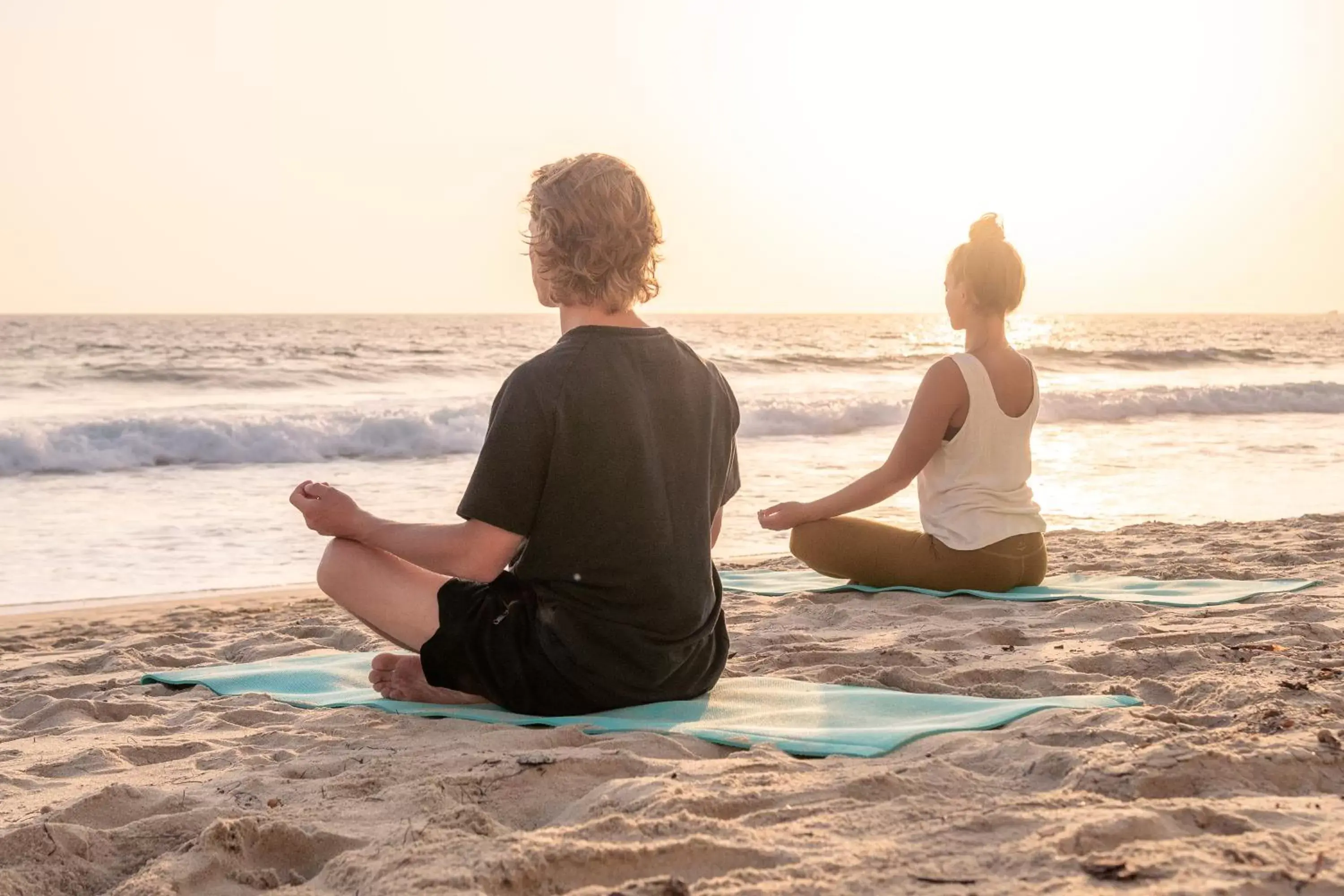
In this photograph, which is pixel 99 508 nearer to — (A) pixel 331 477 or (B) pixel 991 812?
(A) pixel 331 477

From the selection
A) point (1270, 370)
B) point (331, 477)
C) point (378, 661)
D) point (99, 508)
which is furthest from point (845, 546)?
point (1270, 370)

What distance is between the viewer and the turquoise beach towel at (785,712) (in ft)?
8.61

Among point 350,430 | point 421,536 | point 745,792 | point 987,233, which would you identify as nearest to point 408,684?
point 421,536

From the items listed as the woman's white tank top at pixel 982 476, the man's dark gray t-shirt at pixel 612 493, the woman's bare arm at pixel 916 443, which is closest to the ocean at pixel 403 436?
the woman's bare arm at pixel 916 443

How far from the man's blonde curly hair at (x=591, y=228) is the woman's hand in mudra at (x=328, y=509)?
0.66 metres

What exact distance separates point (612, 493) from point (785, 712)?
0.70m

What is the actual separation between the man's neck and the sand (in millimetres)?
908

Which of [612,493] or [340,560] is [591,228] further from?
[340,560]

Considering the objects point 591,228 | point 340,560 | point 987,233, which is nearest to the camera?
point 591,228

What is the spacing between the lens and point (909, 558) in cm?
476

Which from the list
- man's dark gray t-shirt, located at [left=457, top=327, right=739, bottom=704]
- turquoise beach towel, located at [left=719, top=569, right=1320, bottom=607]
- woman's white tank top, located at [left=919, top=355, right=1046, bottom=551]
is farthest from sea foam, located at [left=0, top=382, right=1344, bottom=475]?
Answer: man's dark gray t-shirt, located at [left=457, top=327, right=739, bottom=704]

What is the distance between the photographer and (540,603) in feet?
9.27

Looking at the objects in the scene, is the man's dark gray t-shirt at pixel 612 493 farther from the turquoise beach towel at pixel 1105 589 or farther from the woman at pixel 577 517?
the turquoise beach towel at pixel 1105 589

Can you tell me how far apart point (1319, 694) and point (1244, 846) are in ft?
3.62
